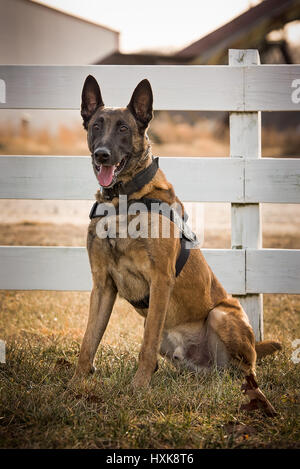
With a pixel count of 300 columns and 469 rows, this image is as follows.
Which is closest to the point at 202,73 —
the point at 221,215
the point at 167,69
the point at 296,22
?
the point at 167,69

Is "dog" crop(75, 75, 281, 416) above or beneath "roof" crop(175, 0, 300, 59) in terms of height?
beneath

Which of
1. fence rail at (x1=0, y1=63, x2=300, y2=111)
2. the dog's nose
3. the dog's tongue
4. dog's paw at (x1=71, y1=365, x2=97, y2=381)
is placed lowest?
dog's paw at (x1=71, y1=365, x2=97, y2=381)

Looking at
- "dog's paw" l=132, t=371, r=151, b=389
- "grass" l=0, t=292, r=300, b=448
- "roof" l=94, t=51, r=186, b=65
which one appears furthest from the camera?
"roof" l=94, t=51, r=186, b=65

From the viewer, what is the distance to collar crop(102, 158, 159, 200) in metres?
2.97

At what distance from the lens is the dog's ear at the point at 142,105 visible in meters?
3.01

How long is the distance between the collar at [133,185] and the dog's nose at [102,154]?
0.79ft

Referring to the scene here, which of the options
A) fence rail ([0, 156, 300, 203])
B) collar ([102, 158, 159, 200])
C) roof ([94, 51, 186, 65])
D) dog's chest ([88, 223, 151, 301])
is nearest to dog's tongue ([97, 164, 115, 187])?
collar ([102, 158, 159, 200])

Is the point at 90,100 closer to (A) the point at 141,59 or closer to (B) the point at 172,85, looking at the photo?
(B) the point at 172,85

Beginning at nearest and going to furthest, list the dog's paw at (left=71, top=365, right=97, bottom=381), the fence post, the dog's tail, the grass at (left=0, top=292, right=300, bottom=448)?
1. the grass at (left=0, top=292, right=300, bottom=448)
2. the dog's paw at (left=71, top=365, right=97, bottom=381)
3. the dog's tail
4. the fence post

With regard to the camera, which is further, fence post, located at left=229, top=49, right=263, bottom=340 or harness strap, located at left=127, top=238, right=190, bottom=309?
fence post, located at left=229, top=49, right=263, bottom=340

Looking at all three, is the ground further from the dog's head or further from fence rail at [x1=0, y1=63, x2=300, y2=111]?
fence rail at [x1=0, y1=63, x2=300, y2=111]

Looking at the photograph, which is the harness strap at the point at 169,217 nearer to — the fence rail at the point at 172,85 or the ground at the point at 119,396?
the ground at the point at 119,396

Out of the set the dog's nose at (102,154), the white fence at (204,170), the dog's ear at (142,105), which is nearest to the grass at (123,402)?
the white fence at (204,170)

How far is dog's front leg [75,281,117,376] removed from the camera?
2.96 meters
